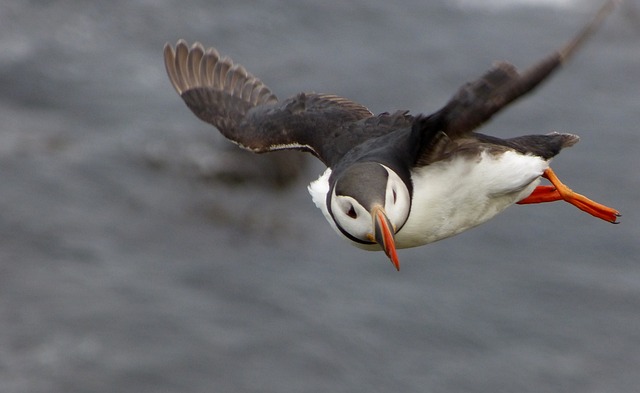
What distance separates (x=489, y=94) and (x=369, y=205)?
117 centimetres

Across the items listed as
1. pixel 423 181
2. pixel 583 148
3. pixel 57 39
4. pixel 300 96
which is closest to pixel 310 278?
pixel 583 148

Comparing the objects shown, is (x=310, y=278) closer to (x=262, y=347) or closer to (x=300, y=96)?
(x=262, y=347)

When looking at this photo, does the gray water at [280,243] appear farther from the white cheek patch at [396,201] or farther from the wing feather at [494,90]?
the wing feather at [494,90]

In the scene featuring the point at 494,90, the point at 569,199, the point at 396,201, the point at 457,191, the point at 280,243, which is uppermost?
the point at 280,243

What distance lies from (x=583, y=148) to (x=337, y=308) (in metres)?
6.88

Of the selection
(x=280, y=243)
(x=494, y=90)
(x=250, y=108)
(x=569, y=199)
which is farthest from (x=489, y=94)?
(x=280, y=243)

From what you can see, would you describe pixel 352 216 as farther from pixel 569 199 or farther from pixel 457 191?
pixel 569 199

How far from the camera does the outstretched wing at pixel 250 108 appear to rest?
10852 mm

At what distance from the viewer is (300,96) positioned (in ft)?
37.4

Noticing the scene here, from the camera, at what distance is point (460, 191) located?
9.65m

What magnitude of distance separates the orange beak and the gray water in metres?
14.9

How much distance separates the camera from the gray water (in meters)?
23.5

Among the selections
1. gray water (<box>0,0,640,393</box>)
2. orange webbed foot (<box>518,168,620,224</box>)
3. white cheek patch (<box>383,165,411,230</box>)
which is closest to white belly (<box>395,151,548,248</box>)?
white cheek patch (<box>383,165,411,230</box>)

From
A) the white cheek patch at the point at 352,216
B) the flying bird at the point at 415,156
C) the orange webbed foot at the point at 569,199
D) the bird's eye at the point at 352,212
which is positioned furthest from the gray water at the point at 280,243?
the bird's eye at the point at 352,212
